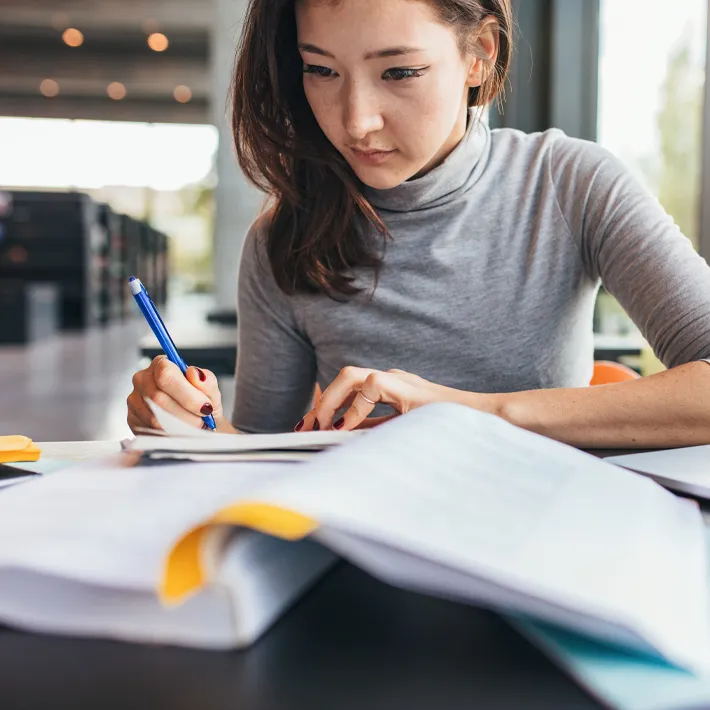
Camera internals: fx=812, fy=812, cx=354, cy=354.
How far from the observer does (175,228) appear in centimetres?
1800

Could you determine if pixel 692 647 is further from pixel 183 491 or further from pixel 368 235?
pixel 368 235

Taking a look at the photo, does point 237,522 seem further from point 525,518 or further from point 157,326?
point 157,326

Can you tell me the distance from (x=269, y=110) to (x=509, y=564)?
0.93m

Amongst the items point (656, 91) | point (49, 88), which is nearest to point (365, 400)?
point (656, 91)

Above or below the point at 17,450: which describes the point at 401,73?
above

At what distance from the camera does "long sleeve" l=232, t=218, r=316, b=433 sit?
122cm

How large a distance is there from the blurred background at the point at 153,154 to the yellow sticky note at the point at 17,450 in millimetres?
723

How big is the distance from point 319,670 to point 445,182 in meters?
0.94

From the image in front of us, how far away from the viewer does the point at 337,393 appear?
758 millimetres

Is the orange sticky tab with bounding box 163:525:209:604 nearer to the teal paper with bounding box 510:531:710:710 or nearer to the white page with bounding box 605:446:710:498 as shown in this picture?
the teal paper with bounding box 510:531:710:710

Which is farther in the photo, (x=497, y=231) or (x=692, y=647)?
(x=497, y=231)

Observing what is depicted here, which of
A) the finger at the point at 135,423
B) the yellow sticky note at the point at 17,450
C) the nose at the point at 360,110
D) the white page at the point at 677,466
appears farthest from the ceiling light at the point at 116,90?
the white page at the point at 677,466

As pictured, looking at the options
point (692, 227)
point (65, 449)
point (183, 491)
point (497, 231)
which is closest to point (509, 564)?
point (183, 491)

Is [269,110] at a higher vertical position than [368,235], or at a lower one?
higher
